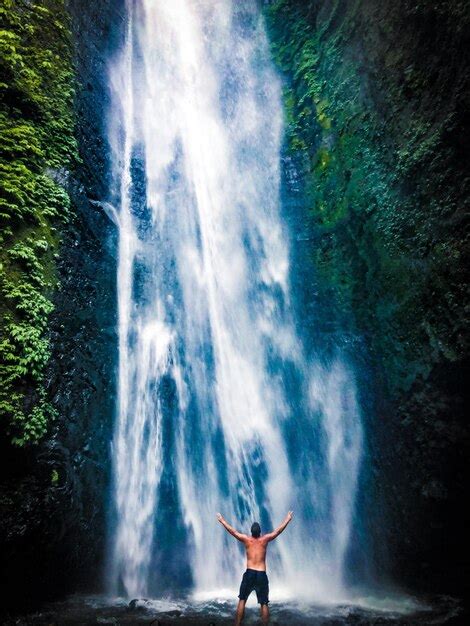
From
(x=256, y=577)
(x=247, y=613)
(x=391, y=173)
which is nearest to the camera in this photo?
(x=256, y=577)

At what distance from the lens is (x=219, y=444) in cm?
930

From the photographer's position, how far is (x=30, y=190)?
6547 millimetres

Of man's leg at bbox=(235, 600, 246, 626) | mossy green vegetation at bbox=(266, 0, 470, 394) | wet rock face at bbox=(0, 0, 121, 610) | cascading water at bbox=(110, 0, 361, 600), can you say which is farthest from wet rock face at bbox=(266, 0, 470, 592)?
wet rock face at bbox=(0, 0, 121, 610)

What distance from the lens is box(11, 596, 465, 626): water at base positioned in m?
5.08

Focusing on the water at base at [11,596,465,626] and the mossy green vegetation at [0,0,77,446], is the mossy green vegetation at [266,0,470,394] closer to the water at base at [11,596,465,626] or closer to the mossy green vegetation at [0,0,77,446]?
the water at base at [11,596,465,626]

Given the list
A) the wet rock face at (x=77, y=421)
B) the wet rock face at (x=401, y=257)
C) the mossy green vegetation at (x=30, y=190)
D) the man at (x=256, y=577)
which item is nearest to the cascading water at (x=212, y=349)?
the wet rock face at (x=77, y=421)

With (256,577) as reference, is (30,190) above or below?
above

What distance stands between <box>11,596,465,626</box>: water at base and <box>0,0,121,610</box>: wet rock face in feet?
1.66

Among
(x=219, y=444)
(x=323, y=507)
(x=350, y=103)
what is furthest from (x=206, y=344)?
(x=350, y=103)

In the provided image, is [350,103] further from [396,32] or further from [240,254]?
[240,254]

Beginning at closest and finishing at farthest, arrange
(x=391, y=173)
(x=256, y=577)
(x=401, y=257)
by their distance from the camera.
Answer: (x=256, y=577)
(x=401, y=257)
(x=391, y=173)

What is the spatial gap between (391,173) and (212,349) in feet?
20.3

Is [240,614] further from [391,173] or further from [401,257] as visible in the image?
[391,173]

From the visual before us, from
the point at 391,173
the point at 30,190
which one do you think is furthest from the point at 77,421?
the point at 391,173
